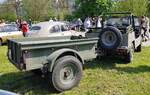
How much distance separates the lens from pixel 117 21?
11875 millimetres

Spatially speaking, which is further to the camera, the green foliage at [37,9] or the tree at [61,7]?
the tree at [61,7]

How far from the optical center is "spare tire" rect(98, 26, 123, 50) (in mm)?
9977

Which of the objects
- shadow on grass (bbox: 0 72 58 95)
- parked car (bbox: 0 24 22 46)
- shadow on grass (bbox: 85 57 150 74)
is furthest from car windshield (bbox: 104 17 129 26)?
parked car (bbox: 0 24 22 46)

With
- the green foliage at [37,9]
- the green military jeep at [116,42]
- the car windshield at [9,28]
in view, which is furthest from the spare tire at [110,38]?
the green foliage at [37,9]

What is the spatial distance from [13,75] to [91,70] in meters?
2.30

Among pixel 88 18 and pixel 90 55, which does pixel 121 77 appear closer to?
pixel 90 55

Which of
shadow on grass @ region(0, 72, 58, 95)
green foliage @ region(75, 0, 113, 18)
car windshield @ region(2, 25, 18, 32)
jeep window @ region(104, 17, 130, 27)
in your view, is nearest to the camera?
shadow on grass @ region(0, 72, 58, 95)

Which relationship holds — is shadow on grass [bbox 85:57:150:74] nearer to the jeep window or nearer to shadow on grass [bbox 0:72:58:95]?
the jeep window

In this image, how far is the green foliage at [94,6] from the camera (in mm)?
21719

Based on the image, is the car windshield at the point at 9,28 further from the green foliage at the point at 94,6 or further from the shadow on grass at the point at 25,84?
the shadow on grass at the point at 25,84

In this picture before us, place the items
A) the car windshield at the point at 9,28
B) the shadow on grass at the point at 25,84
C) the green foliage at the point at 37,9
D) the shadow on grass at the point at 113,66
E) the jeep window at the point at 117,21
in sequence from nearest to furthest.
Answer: the shadow on grass at the point at 25,84, the shadow on grass at the point at 113,66, the jeep window at the point at 117,21, the car windshield at the point at 9,28, the green foliage at the point at 37,9

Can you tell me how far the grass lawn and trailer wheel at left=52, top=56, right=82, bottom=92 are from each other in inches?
6.9

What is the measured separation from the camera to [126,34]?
10.4 metres

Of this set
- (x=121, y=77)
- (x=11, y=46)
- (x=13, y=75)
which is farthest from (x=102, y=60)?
(x=11, y=46)
